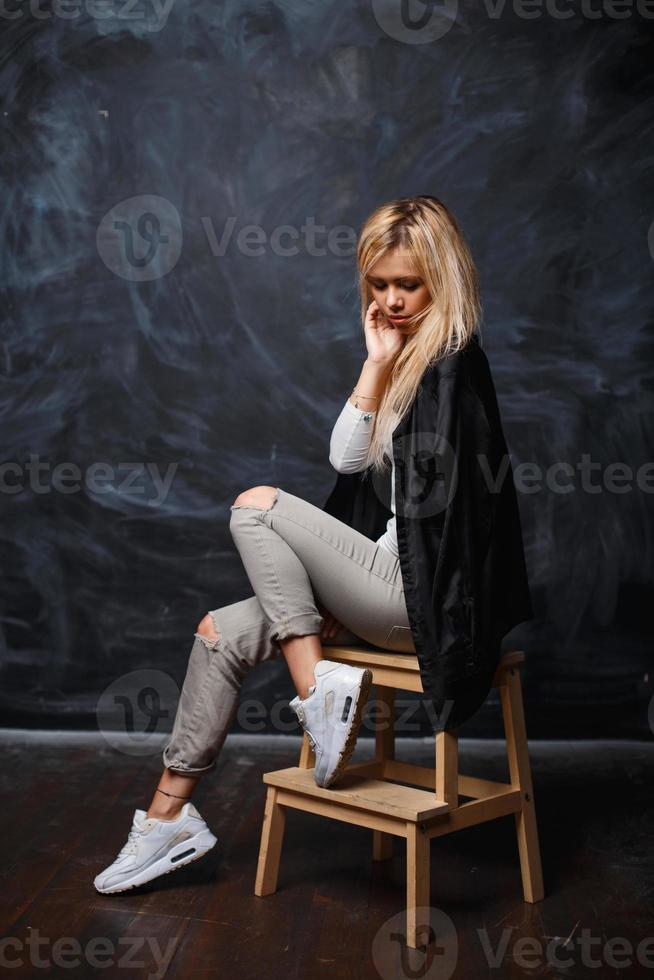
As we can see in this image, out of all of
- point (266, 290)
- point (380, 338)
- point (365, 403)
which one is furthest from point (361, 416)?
point (266, 290)

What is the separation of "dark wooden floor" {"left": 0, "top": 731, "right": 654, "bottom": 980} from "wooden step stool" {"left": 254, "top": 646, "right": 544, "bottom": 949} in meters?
0.08

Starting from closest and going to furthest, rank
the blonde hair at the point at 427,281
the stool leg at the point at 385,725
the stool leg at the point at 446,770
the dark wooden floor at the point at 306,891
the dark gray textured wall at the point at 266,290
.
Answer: the dark wooden floor at the point at 306,891 → the stool leg at the point at 446,770 → the blonde hair at the point at 427,281 → the stool leg at the point at 385,725 → the dark gray textured wall at the point at 266,290

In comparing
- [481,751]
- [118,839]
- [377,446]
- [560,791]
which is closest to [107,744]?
[118,839]

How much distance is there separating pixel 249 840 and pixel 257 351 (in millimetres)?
1521

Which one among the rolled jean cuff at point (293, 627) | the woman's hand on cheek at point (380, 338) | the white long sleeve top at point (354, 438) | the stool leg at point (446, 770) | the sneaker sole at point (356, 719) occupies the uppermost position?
the woman's hand on cheek at point (380, 338)

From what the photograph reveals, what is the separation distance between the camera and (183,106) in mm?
3416

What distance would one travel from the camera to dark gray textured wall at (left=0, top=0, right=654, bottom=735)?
3.33 meters

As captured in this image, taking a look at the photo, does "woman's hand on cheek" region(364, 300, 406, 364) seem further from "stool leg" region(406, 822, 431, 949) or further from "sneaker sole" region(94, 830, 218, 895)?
"sneaker sole" region(94, 830, 218, 895)

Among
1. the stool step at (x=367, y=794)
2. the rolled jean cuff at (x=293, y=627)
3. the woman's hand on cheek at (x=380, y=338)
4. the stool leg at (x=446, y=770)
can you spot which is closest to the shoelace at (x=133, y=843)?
the stool step at (x=367, y=794)

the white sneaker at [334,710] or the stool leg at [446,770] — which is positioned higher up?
the white sneaker at [334,710]

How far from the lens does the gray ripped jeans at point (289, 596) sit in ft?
6.81

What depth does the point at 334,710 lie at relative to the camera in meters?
1.96

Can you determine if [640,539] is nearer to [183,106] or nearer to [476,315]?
[476,315]

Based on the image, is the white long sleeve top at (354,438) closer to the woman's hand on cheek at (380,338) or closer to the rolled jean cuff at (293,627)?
the woman's hand on cheek at (380,338)
